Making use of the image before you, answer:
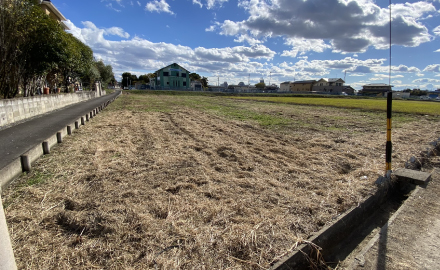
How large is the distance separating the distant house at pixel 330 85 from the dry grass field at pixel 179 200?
300 ft

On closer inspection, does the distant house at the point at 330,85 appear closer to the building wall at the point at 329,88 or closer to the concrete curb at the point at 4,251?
the building wall at the point at 329,88

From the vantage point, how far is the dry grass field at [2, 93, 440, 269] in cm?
226

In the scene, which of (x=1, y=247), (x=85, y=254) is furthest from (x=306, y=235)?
(x=1, y=247)

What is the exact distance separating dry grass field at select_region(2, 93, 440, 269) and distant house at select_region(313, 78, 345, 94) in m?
91.3

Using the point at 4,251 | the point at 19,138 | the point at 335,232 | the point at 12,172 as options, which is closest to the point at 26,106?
the point at 19,138

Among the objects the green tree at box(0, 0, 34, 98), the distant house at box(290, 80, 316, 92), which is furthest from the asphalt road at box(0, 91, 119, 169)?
the distant house at box(290, 80, 316, 92)

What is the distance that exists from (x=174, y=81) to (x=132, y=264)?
70.2m

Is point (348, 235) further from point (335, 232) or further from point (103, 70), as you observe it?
point (103, 70)

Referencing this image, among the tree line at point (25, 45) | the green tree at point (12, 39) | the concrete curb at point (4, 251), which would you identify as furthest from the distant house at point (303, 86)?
the concrete curb at point (4, 251)

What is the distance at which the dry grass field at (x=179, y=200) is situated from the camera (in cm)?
226

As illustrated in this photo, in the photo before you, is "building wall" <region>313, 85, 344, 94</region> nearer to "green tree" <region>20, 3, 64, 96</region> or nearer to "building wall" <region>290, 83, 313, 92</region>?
"building wall" <region>290, 83, 313, 92</region>

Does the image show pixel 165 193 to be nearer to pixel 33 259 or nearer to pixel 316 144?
pixel 33 259

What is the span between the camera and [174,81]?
68938mm

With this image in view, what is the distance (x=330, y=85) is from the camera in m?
89.6
